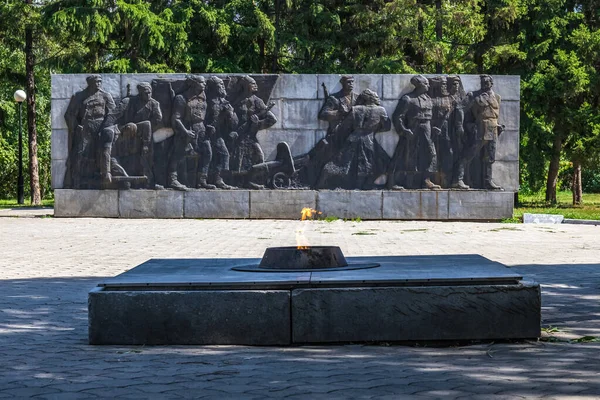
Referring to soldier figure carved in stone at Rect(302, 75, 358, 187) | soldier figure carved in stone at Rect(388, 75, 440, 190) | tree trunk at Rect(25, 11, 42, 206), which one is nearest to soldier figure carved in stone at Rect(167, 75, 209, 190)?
soldier figure carved in stone at Rect(302, 75, 358, 187)

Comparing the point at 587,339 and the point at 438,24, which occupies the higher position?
the point at 438,24

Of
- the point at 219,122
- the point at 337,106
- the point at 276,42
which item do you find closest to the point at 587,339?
the point at 337,106

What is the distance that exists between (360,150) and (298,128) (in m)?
1.51

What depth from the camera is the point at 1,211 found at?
84.9 ft

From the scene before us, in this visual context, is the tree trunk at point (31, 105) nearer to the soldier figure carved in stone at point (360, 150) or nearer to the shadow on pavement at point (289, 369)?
the soldier figure carved in stone at point (360, 150)

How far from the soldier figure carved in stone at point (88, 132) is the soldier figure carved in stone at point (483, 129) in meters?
8.13

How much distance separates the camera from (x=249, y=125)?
71.9 ft

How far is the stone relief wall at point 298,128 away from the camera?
21.9m

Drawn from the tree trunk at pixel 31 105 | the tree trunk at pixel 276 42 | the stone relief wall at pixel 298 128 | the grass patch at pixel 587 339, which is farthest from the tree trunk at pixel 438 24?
the grass patch at pixel 587 339

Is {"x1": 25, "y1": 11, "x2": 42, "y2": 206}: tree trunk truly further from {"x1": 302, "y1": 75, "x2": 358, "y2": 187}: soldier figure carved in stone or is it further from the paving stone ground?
the paving stone ground

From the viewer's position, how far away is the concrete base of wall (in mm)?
21969

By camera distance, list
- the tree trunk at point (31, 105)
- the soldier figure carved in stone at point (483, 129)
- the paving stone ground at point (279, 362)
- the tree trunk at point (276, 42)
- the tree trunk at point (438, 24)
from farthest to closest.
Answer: the tree trunk at point (276, 42) → the tree trunk at point (31, 105) → the tree trunk at point (438, 24) → the soldier figure carved in stone at point (483, 129) → the paving stone ground at point (279, 362)

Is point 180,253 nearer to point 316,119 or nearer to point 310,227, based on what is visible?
point 310,227

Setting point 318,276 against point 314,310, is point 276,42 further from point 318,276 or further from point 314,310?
point 314,310
